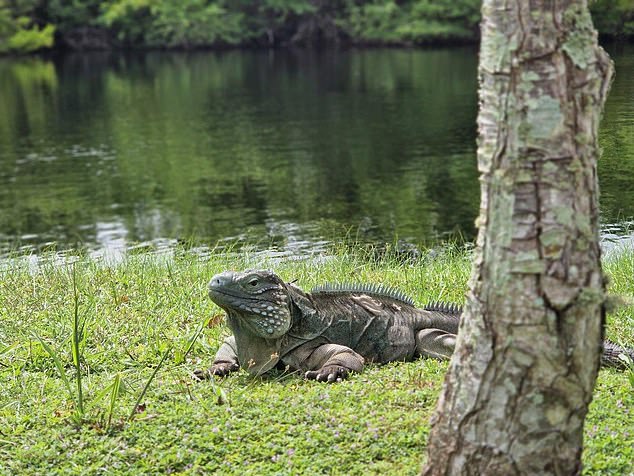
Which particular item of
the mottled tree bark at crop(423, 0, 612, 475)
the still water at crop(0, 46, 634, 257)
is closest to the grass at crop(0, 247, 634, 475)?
the mottled tree bark at crop(423, 0, 612, 475)

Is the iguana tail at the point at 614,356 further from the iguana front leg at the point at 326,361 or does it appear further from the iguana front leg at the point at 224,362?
the iguana front leg at the point at 224,362

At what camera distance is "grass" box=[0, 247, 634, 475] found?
5145 millimetres

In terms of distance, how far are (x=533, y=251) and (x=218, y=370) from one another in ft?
11.2

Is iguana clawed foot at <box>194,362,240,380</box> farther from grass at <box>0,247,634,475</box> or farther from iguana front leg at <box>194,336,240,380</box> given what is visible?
grass at <box>0,247,634,475</box>

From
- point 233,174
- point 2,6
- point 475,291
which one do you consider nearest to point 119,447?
point 475,291

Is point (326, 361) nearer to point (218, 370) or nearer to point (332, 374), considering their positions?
point (332, 374)

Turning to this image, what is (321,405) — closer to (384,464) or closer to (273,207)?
(384,464)

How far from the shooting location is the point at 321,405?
5.80 meters

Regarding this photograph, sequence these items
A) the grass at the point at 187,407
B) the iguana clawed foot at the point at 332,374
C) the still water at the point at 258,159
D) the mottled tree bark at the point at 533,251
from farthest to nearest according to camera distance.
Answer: the still water at the point at 258,159 < the iguana clawed foot at the point at 332,374 < the grass at the point at 187,407 < the mottled tree bark at the point at 533,251

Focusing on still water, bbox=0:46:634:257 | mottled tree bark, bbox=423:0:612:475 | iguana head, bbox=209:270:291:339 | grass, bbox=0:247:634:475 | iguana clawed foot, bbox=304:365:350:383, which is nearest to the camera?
mottled tree bark, bbox=423:0:612:475

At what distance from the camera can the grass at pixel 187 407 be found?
5.14 metres

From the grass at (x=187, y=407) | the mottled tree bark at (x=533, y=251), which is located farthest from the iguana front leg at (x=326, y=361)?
the mottled tree bark at (x=533, y=251)

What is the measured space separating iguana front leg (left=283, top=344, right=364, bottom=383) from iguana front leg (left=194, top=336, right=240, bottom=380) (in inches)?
15.5

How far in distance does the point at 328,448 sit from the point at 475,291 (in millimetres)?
1698
